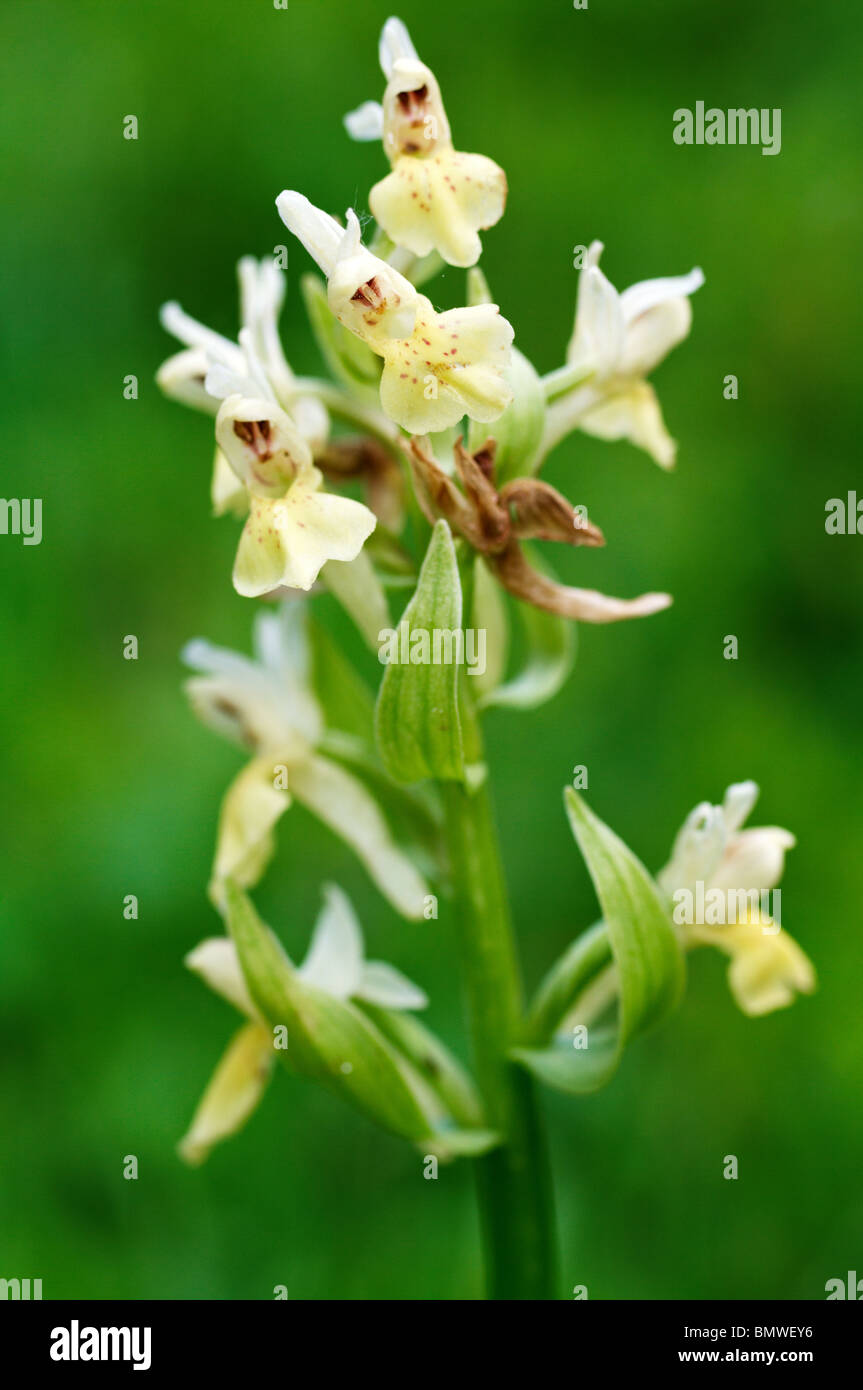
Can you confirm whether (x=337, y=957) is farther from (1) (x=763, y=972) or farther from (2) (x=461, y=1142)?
(1) (x=763, y=972)

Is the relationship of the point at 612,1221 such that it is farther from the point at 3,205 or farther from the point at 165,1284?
the point at 3,205

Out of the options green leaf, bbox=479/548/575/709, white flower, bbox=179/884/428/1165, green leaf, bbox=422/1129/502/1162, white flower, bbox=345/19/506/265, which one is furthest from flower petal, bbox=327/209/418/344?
green leaf, bbox=422/1129/502/1162

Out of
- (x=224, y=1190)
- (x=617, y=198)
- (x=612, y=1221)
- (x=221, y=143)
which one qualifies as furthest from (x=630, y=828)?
(x=221, y=143)

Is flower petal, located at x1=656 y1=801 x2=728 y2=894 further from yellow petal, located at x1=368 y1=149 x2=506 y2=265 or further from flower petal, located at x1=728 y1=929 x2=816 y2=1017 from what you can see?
yellow petal, located at x1=368 y1=149 x2=506 y2=265

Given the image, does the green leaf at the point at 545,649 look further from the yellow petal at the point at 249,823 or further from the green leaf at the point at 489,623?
the yellow petal at the point at 249,823

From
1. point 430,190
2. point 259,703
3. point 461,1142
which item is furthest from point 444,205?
point 461,1142

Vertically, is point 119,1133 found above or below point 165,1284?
above
